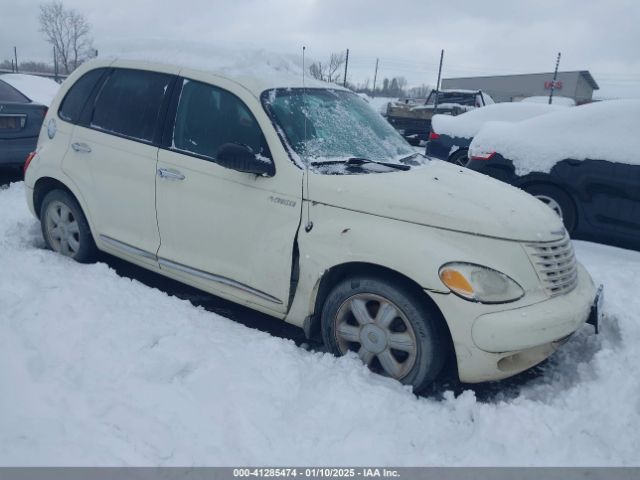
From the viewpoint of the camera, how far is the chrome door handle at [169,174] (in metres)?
3.58

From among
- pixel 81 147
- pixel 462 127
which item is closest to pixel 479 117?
pixel 462 127

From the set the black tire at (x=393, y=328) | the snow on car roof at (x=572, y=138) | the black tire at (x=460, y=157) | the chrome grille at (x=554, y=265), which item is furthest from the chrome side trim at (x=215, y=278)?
the black tire at (x=460, y=157)

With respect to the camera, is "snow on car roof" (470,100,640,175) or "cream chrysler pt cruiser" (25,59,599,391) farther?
"snow on car roof" (470,100,640,175)

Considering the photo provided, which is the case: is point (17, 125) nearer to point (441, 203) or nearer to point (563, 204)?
point (441, 203)

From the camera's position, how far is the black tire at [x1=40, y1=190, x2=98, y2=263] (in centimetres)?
430

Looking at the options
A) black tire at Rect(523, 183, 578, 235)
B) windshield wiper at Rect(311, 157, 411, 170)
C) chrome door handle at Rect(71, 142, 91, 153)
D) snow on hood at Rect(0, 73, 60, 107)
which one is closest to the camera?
windshield wiper at Rect(311, 157, 411, 170)

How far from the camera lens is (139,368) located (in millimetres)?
2869

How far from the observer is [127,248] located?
13.1 ft

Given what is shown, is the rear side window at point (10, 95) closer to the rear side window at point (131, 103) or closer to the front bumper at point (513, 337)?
the rear side window at point (131, 103)

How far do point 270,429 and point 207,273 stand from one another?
136 centimetres

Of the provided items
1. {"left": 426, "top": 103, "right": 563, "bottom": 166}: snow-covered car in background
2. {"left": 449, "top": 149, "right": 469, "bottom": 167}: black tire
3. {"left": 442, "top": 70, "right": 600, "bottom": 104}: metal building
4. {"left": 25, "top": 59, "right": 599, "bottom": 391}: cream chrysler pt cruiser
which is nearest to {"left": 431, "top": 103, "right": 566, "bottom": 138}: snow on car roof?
{"left": 426, "top": 103, "right": 563, "bottom": 166}: snow-covered car in background

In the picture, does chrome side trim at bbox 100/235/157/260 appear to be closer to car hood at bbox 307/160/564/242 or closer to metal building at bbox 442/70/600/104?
car hood at bbox 307/160/564/242

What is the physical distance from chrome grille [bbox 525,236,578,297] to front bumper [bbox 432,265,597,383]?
81 mm

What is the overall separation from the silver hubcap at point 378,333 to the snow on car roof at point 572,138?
144 inches
